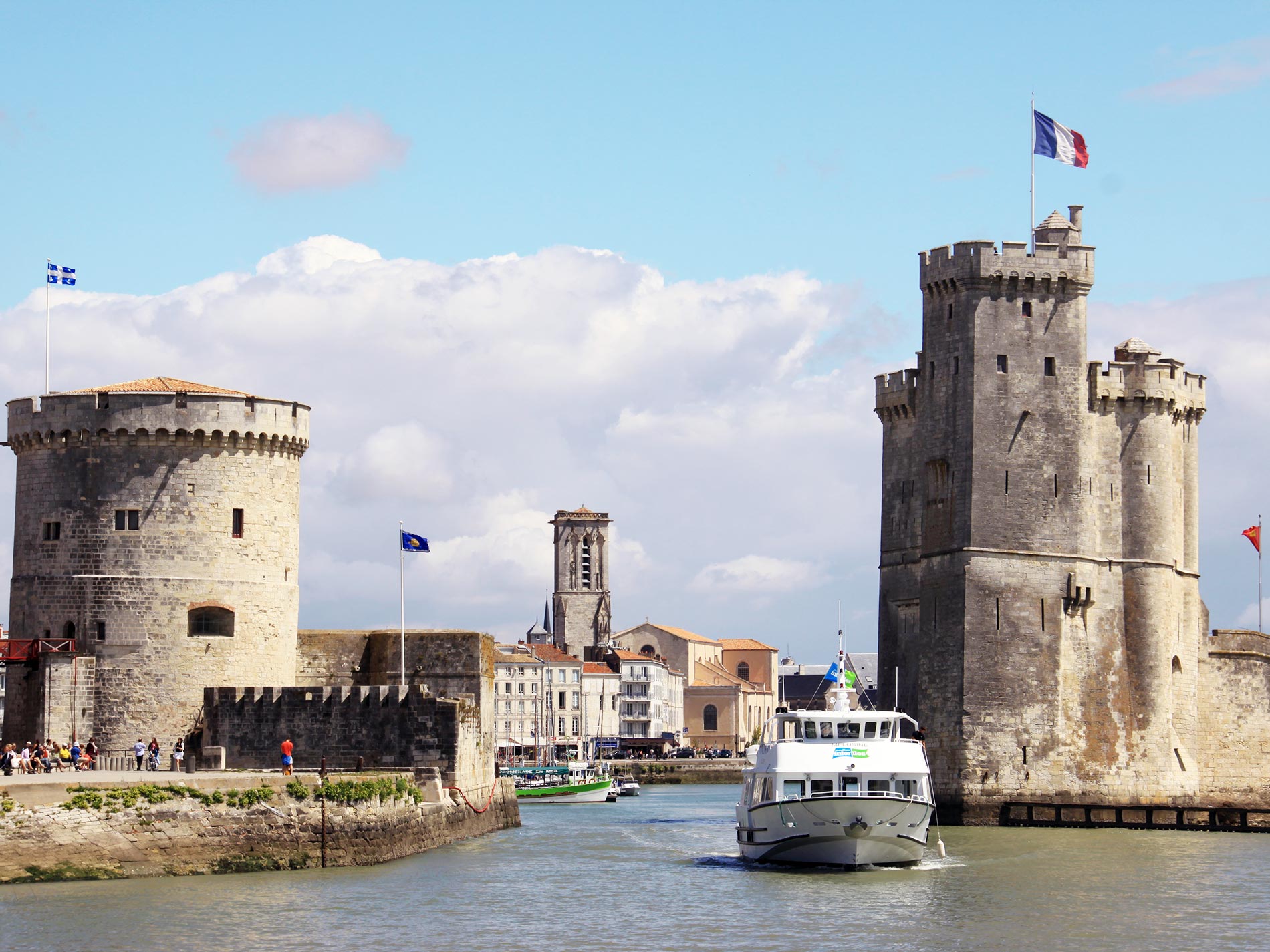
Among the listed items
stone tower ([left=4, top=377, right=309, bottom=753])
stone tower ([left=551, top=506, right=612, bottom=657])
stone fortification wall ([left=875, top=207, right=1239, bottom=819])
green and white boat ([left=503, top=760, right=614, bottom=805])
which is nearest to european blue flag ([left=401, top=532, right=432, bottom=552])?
stone tower ([left=4, top=377, right=309, bottom=753])

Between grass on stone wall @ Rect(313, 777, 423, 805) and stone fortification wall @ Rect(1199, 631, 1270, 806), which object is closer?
grass on stone wall @ Rect(313, 777, 423, 805)

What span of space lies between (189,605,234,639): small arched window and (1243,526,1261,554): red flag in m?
45.0

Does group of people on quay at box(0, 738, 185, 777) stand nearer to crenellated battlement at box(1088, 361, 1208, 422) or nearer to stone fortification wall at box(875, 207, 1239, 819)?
stone fortification wall at box(875, 207, 1239, 819)

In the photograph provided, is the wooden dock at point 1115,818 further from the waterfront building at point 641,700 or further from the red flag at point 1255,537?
the waterfront building at point 641,700

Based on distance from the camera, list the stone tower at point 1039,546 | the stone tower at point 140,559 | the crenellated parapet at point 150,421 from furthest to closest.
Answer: the stone tower at point 1039,546 → the crenellated parapet at point 150,421 → the stone tower at point 140,559

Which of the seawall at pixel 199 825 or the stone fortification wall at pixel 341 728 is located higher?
the stone fortification wall at pixel 341 728

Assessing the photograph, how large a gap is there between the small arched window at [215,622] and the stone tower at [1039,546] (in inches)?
1018

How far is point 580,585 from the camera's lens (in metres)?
179

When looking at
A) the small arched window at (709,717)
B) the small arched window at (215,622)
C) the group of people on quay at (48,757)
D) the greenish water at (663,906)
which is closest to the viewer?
the greenish water at (663,906)

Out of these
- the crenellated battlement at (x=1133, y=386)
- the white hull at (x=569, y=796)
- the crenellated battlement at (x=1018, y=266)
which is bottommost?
the white hull at (x=569, y=796)

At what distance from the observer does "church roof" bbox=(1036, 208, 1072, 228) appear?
75438mm

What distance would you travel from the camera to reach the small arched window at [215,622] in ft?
175

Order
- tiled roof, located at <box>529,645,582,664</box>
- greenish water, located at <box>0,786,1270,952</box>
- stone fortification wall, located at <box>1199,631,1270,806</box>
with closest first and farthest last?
1. greenish water, located at <box>0,786,1270,952</box>
2. stone fortification wall, located at <box>1199,631,1270,806</box>
3. tiled roof, located at <box>529,645,582,664</box>

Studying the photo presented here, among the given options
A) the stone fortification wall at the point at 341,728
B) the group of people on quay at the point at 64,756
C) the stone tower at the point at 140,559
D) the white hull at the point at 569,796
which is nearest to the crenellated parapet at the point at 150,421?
the stone tower at the point at 140,559
